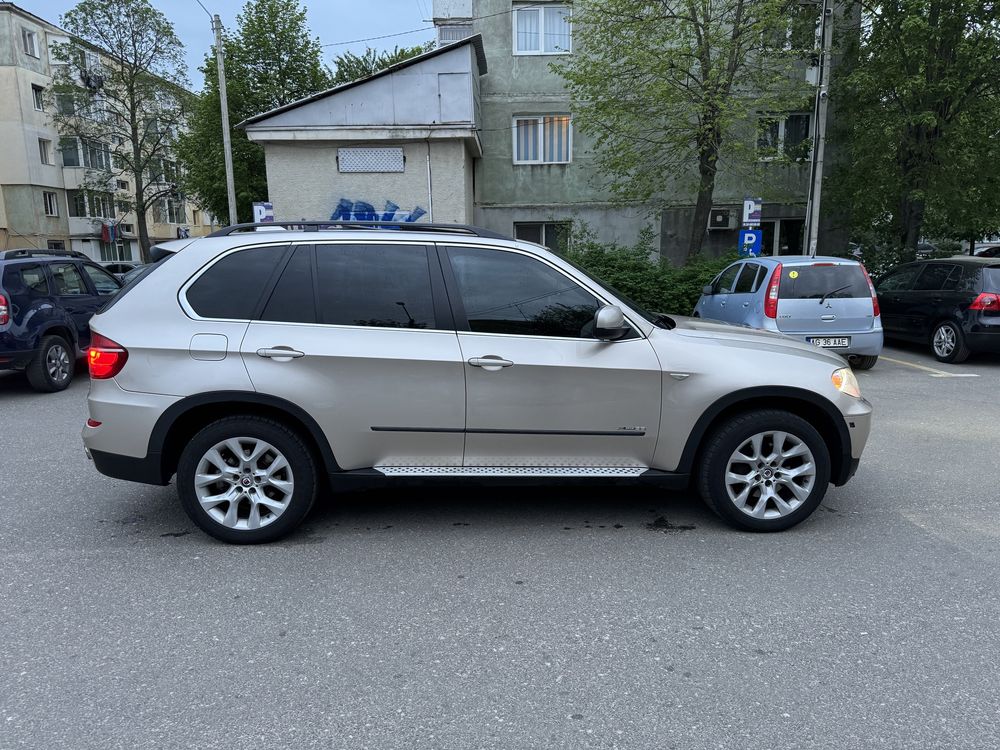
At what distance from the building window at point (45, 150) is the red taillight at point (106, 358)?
48374mm

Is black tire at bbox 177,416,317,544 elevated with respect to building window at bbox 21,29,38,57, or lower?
lower

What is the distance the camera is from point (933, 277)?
1089 centimetres

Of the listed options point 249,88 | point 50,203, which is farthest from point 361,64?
point 50,203

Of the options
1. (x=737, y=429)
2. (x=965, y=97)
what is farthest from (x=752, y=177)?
(x=737, y=429)

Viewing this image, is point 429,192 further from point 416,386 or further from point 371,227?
point 416,386

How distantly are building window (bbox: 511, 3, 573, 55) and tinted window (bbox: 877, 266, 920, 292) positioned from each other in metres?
11.7

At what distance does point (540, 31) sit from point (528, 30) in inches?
13.5

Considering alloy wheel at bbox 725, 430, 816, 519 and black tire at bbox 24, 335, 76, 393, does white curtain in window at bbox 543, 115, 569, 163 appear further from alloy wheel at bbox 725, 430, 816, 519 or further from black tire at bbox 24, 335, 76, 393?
alloy wheel at bbox 725, 430, 816, 519

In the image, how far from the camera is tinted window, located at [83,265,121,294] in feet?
33.8

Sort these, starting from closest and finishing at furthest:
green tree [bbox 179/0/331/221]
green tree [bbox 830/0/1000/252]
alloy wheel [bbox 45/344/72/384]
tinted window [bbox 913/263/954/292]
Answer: alloy wheel [bbox 45/344/72/384]
tinted window [bbox 913/263/954/292]
green tree [bbox 830/0/1000/252]
green tree [bbox 179/0/331/221]

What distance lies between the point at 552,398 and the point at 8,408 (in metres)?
7.19

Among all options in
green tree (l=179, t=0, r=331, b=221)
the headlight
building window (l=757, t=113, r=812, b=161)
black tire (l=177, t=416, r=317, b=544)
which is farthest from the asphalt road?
green tree (l=179, t=0, r=331, b=221)

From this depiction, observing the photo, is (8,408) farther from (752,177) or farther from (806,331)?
(752,177)

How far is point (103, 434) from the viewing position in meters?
4.04
